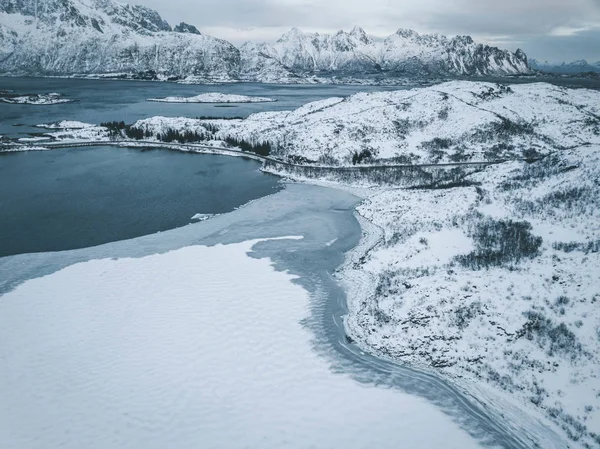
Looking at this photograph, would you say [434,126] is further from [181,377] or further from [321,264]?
[181,377]

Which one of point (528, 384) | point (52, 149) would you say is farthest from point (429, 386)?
point (52, 149)

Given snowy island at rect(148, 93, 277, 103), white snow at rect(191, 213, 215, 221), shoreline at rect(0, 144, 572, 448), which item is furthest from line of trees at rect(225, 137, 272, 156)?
snowy island at rect(148, 93, 277, 103)

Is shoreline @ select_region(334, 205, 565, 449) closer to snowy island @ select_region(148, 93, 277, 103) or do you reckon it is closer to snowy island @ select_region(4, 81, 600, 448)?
snowy island @ select_region(4, 81, 600, 448)

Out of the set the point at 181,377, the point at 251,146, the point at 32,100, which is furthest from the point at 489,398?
the point at 32,100

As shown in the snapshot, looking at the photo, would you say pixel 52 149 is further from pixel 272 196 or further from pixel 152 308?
pixel 152 308

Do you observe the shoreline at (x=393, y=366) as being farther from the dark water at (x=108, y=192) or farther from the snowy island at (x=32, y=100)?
the snowy island at (x=32, y=100)

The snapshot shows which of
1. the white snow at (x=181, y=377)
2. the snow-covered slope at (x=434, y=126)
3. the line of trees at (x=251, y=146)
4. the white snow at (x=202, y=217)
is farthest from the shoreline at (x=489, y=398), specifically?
the line of trees at (x=251, y=146)
